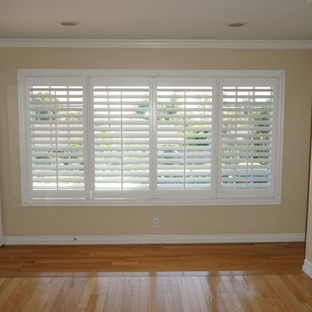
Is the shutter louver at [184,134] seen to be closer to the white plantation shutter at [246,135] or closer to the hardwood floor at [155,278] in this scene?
the white plantation shutter at [246,135]

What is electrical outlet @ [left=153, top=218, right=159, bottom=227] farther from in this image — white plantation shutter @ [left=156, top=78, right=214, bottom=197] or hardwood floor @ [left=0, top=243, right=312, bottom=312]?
white plantation shutter @ [left=156, top=78, right=214, bottom=197]

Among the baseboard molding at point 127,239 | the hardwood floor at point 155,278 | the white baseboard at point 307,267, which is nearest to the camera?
the hardwood floor at point 155,278

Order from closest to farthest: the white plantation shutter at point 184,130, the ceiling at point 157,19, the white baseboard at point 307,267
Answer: the ceiling at point 157,19
the white baseboard at point 307,267
the white plantation shutter at point 184,130

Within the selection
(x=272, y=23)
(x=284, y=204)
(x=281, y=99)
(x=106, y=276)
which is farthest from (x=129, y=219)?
(x=272, y=23)

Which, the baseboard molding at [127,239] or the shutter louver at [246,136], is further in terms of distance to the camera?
the baseboard molding at [127,239]

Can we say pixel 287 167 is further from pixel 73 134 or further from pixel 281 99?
pixel 73 134

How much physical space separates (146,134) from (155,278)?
1.71 meters

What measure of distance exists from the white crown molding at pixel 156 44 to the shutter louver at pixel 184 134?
50cm

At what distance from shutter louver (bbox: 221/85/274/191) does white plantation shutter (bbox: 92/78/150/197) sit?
99 centimetres

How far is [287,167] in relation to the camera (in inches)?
177

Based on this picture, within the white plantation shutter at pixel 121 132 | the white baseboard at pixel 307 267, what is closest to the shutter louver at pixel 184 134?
the white plantation shutter at pixel 121 132

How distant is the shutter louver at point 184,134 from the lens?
434cm

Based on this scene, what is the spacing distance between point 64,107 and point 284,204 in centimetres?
305

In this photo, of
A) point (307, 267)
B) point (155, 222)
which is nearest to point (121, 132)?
point (155, 222)
